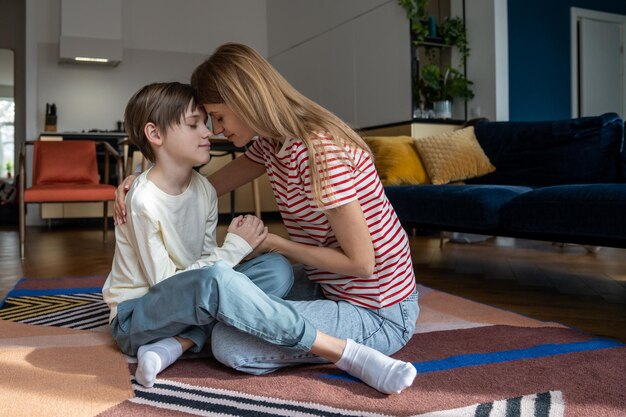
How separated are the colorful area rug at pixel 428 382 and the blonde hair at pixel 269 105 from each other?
40cm

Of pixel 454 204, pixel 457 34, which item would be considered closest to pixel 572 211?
pixel 454 204

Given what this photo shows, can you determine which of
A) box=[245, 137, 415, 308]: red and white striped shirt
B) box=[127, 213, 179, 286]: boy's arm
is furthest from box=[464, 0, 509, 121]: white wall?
box=[127, 213, 179, 286]: boy's arm

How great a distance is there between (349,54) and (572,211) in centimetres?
431

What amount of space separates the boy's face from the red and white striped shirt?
7.1 inches

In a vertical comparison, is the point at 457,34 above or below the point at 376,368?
above

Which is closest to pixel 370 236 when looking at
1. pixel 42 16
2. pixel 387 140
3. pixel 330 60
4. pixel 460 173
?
pixel 460 173

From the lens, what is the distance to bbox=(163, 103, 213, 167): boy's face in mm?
1580

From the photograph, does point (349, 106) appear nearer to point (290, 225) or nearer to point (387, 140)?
point (387, 140)

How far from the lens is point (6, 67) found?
7973 mm

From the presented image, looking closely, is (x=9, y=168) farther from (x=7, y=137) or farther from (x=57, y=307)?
(x=57, y=307)

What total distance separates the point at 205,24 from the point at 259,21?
71 centimetres

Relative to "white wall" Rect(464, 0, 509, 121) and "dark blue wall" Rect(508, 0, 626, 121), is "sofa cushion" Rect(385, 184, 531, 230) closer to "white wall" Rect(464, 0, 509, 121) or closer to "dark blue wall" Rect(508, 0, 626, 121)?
"white wall" Rect(464, 0, 509, 121)

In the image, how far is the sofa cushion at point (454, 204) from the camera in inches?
97.9

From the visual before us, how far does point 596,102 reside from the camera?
18.6 feet
